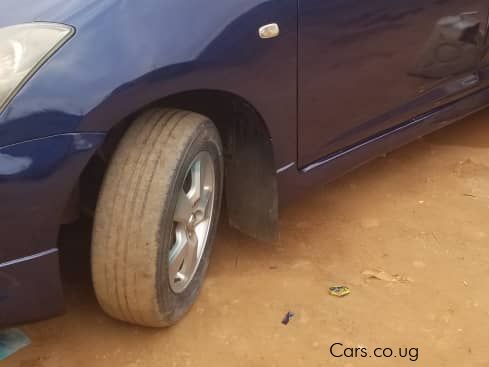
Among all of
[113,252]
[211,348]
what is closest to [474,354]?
[211,348]

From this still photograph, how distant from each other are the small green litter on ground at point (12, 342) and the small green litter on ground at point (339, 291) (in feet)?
4.04

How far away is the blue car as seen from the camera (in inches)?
71.8

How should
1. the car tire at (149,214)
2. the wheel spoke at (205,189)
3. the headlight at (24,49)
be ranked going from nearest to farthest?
the headlight at (24,49)
the car tire at (149,214)
the wheel spoke at (205,189)

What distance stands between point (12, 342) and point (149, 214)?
2.69ft

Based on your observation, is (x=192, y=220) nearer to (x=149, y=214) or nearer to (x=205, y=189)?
(x=205, y=189)

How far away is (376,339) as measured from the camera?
94.3 inches

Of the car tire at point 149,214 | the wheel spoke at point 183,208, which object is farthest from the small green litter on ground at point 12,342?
the wheel spoke at point 183,208

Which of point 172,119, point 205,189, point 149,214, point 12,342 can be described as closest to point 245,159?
point 205,189

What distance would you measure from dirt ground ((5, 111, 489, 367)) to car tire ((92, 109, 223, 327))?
0.21m

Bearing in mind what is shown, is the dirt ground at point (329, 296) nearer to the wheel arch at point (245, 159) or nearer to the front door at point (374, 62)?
the wheel arch at point (245, 159)

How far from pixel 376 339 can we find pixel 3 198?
145 cm

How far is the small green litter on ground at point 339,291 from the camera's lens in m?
2.64

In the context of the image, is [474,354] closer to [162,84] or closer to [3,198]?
[162,84]

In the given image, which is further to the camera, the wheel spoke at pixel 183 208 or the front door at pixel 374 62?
the front door at pixel 374 62
